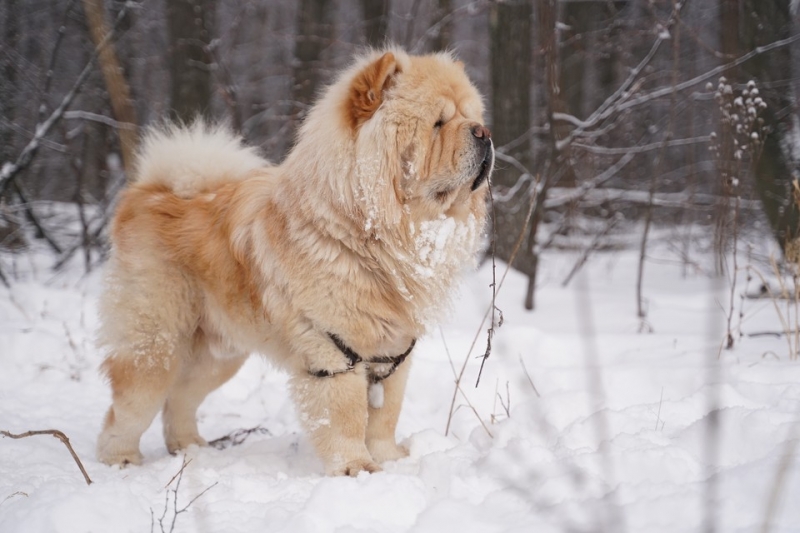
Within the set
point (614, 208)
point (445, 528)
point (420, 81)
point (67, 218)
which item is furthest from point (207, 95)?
point (445, 528)

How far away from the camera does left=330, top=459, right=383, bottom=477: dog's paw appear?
2.67m

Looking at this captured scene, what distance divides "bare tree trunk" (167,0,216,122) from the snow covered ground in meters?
3.37

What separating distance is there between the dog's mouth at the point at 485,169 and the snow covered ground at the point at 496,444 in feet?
2.27

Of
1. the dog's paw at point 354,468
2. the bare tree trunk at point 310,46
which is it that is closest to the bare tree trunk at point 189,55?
the bare tree trunk at point 310,46

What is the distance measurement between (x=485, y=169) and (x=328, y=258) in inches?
33.3

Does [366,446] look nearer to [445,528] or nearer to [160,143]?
[445,528]

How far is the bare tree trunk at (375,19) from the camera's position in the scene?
27.1 feet

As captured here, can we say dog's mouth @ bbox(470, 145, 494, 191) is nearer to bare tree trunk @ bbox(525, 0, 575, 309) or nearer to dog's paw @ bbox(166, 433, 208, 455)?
dog's paw @ bbox(166, 433, 208, 455)

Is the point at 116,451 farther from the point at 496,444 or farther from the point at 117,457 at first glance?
the point at 496,444

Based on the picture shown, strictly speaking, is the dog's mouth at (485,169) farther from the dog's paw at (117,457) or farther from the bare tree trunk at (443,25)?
the bare tree trunk at (443,25)

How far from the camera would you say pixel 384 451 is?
9.83ft

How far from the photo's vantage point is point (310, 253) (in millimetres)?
2758

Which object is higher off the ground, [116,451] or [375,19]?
[375,19]

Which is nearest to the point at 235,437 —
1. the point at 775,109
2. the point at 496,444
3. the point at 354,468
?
the point at 354,468
